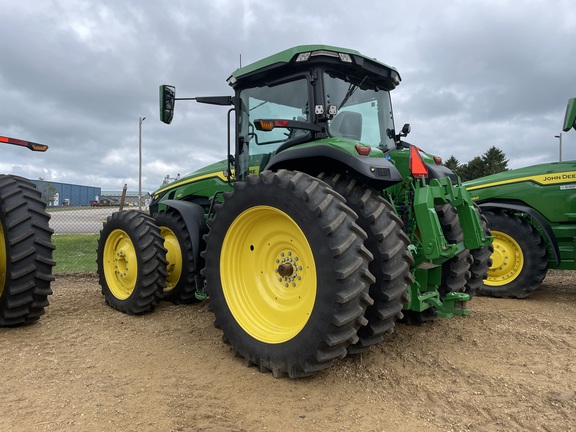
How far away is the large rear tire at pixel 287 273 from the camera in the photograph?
281 centimetres

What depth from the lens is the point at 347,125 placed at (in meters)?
4.05

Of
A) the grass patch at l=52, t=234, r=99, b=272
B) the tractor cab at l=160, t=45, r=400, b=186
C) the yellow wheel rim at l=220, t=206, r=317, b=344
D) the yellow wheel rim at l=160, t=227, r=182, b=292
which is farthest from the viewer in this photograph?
the grass patch at l=52, t=234, r=99, b=272

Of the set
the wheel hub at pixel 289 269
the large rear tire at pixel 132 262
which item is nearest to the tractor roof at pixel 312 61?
the wheel hub at pixel 289 269

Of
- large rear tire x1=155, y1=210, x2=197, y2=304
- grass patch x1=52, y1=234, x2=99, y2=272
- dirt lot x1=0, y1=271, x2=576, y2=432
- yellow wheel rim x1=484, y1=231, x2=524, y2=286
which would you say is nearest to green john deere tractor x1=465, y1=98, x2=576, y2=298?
yellow wheel rim x1=484, y1=231, x2=524, y2=286

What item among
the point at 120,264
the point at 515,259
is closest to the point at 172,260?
the point at 120,264

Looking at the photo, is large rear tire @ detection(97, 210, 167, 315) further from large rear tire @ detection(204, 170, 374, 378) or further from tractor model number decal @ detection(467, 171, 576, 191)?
tractor model number decal @ detection(467, 171, 576, 191)

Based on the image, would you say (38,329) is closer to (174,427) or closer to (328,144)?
(174,427)

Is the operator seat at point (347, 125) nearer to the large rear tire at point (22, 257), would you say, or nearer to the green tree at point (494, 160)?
the large rear tire at point (22, 257)

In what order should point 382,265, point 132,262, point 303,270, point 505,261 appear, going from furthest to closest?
1. point 505,261
2. point 132,262
3. point 303,270
4. point 382,265

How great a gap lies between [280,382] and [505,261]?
14.0 feet

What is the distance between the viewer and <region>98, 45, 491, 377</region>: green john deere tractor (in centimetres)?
291

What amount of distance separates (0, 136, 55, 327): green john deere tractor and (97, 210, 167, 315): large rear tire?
2.88ft

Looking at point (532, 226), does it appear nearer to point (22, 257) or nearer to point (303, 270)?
point (303, 270)

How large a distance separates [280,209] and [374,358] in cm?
141
